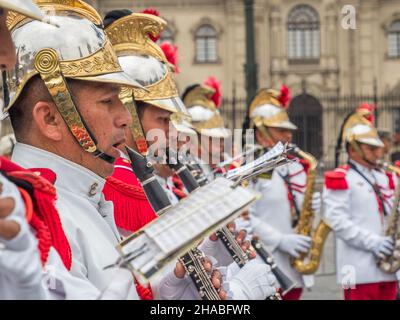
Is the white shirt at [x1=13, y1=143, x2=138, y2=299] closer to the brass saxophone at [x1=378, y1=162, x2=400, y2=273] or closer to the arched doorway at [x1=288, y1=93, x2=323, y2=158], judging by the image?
the brass saxophone at [x1=378, y1=162, x2=400, y2=273]

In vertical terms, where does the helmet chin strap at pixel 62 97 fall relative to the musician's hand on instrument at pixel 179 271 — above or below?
above

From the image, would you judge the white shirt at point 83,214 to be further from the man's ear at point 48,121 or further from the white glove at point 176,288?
the white glove at point 176,288

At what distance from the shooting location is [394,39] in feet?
113

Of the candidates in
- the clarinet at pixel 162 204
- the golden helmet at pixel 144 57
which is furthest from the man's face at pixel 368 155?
the clarinet at pixel 162 204

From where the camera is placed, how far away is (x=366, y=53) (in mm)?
34156

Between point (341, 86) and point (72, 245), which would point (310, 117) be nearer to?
point (341, 86)

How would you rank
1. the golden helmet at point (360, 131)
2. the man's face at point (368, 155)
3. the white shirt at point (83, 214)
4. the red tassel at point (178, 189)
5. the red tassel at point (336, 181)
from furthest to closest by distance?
the golden helmet at point (360, 131) → the man's face at point (368, 155) → the red tassel at point (336, 181) → the red tassel at point (178, 189) → the white shirt at point (83, 214)

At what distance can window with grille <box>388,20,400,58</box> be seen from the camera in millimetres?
34406

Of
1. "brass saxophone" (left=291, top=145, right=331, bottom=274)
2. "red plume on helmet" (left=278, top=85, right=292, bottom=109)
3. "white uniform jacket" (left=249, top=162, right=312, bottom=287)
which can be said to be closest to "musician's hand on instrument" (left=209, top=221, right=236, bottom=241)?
"white uniform jacket" (left=249, top=162, right=312, bottom=287)

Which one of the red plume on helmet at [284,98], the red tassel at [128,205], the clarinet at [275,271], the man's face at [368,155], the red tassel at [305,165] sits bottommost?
the clarinet at [275,271]

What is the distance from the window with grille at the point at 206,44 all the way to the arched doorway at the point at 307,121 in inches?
179

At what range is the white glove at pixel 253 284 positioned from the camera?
9.54ft

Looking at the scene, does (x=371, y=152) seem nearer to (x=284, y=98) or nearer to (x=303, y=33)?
(x=284, y=98)

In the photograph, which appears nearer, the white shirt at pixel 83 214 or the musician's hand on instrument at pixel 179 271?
the white shirt at pixel 83 214
